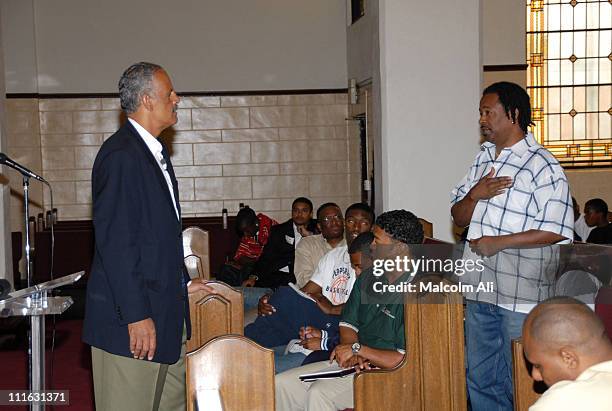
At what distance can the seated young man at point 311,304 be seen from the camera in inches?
199

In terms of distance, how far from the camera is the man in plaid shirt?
355 cm

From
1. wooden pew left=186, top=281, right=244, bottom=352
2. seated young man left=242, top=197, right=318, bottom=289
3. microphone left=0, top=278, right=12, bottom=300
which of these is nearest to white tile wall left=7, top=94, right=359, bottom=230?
seated young man left=242, top=197, right=318, bottom=289

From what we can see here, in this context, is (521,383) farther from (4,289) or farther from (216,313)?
(4,289)

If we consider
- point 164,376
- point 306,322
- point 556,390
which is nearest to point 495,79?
point 306,322

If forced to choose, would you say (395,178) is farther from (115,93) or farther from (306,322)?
(115,93)

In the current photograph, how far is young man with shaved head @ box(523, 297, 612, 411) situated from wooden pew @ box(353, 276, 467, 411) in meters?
1.25

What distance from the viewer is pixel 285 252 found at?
7.52 meters

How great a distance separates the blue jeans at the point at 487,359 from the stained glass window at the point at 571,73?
7624 millimetres

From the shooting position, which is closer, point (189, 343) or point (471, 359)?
point (471, 359)

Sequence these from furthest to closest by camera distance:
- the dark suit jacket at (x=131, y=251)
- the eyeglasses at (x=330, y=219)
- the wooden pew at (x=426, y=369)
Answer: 1. the eyeglasses at (x=330, y=219)
2. the wooden pew at (x=426, y=369)
3. the dark suit jacket at (x=131, y=251)

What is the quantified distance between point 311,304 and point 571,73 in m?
7.16

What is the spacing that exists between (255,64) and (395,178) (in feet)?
15.2

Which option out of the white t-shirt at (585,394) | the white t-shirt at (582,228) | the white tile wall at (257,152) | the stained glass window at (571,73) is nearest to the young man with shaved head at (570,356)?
the white t-shirt at (585,394)

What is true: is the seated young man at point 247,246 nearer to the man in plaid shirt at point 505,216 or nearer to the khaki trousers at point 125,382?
the man in plaid shirt at point 505,216
